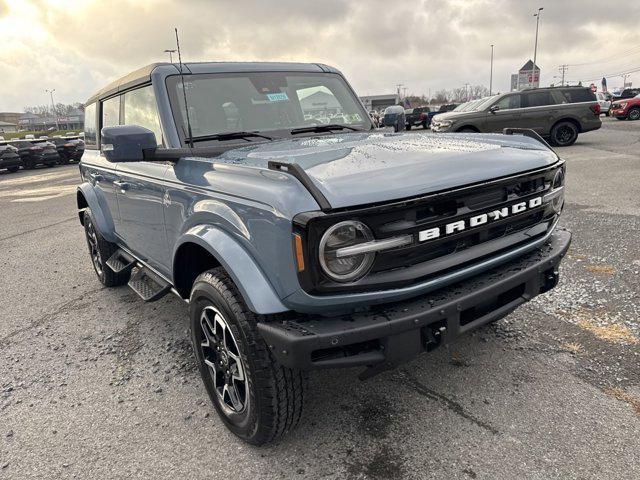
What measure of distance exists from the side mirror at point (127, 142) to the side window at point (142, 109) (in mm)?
459

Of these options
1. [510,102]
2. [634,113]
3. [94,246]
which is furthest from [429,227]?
[634,113]

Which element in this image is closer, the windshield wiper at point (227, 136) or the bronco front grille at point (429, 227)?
the bronco front grille at point (429, 227)

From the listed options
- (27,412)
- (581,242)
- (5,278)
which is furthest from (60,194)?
(581,242)

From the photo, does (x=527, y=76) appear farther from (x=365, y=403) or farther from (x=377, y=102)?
(x=365, y=403)

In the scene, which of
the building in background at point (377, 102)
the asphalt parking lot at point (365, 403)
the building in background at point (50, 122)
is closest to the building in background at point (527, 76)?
the building in background at point (377, 102)

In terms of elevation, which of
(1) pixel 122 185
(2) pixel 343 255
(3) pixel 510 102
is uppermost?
(3) pixel 510 102

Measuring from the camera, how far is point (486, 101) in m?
14.9

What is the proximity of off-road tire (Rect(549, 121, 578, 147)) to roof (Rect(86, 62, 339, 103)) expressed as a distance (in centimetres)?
1270

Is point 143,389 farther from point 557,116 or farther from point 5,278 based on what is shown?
point 557,116

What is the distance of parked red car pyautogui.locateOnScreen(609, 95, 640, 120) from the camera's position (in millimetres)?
25547

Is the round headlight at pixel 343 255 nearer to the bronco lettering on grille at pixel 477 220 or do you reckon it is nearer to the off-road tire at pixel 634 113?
the bronco lettering on grille at pixel 477 220

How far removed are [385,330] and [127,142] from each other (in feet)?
5.73

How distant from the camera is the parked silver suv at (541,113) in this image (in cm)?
1423

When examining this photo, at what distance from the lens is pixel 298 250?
6.29 feet
